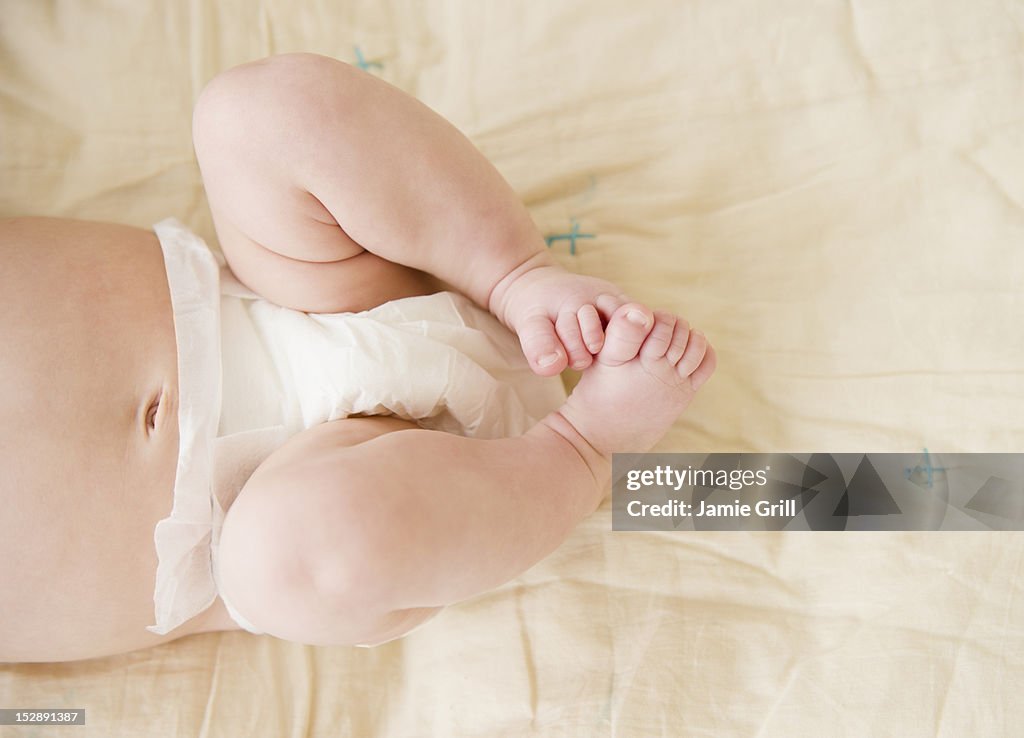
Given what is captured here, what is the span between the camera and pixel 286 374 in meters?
0.84

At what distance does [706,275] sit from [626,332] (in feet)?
0.91

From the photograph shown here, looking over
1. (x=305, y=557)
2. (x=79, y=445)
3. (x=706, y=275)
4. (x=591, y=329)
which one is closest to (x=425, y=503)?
(x=305, y=557)

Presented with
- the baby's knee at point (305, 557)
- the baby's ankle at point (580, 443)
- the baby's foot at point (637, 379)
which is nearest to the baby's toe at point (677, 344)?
the baby's foot at point (637, 379)

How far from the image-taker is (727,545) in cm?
87

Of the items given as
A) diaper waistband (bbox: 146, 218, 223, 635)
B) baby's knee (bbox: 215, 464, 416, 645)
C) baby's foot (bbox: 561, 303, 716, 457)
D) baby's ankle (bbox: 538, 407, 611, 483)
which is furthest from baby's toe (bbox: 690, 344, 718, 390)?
diaper waistband (bbox: 146, 218, 223, 635)

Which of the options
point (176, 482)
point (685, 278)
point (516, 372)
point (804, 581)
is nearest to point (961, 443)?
point (804, 581)

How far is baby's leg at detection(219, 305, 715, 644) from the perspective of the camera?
67 centimetres

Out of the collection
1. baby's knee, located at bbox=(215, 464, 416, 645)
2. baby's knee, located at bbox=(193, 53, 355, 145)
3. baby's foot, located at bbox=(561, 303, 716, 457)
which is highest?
baby's knee, located at bbox=(193, 53, 355, 145)

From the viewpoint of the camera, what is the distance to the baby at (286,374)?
750 millimetres

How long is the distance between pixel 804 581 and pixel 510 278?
0.41 metres

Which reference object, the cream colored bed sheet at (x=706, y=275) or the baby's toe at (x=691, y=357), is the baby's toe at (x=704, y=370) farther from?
the cream colored bed sheet at (x=706, y=275)

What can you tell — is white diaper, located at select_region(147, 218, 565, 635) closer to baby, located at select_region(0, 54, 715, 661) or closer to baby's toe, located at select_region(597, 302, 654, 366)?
baby, located at select_region(0, 54, 715, 661)

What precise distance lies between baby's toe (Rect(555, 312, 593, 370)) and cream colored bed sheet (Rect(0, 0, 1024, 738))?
19cm

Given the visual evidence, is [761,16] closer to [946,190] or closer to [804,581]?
[946,190]
